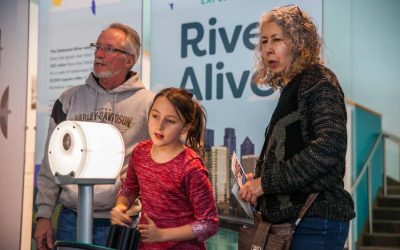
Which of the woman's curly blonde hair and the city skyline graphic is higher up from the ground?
the woman's curly blonde hair

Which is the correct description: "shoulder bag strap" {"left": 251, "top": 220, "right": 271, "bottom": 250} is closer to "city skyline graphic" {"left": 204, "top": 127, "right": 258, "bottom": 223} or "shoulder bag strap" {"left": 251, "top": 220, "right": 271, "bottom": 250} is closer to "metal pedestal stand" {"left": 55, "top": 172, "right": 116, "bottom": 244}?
"metal pedestal stand" {"left": 55, "top": 172, "right": 116, "bottom": 244}

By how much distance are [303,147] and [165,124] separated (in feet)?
1.90

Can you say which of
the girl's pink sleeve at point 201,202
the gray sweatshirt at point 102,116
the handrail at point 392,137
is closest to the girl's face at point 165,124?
the girl's pink sleeve at point 201,202

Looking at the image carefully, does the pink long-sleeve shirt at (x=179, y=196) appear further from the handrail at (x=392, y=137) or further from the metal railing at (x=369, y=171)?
the handrail at (x=392, y=137)

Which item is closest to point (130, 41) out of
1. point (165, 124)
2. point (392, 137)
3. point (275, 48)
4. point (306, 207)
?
point (165, 124)

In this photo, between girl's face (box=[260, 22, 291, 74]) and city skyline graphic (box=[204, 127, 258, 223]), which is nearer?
girl's face (box=[260, 22, 291, 74])

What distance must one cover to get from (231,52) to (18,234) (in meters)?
2.09

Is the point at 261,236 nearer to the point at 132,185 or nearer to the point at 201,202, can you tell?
the point at 201,202

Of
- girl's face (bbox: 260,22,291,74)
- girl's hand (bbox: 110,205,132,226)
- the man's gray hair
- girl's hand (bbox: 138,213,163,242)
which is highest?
the man's gray hair

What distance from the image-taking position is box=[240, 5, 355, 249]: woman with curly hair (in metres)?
1.66

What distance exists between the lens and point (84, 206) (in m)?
1.61

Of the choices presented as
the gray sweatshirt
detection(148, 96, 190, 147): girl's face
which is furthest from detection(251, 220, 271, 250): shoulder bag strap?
the gray sweatshirt

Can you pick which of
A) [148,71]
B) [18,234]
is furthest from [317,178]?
[18,234]

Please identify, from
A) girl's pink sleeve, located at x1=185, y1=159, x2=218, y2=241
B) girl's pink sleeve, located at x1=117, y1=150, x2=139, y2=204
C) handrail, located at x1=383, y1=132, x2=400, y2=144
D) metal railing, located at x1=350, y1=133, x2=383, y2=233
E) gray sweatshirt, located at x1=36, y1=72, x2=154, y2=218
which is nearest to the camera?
girl's pink sleeve, located at x1=185, y1=159, x2=218, y2=241
